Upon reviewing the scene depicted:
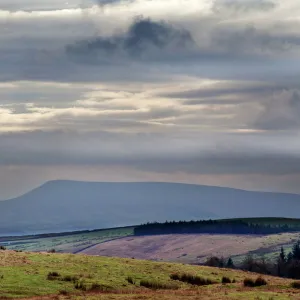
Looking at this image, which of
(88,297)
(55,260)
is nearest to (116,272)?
(55,260)

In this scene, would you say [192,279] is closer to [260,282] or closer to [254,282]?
[254,282]

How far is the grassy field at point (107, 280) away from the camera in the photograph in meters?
66.2

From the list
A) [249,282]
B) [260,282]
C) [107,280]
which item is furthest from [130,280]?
[260,282]

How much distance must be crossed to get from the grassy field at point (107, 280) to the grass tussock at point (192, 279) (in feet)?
2.31

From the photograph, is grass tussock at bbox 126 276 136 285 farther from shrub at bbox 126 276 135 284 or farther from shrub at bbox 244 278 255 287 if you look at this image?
shrub at bbox 244 278 255 287

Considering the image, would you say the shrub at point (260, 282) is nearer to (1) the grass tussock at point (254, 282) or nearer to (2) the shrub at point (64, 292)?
(1) the grass tussock at point (254, 282)

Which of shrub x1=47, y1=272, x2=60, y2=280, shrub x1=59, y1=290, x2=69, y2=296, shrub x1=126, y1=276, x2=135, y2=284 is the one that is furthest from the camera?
shrub x1=126, y1=276, x2=135, y2=284

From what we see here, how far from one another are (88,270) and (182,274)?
9.54 m

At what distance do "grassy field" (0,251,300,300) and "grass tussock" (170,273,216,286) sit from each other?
0.70 m

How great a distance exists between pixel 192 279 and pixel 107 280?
32.1 ft

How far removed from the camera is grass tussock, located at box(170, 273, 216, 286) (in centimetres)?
8206

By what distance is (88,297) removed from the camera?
62.4m

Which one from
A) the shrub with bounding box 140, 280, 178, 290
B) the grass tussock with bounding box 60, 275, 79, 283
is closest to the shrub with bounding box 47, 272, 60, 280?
the grass tussock with bounding box 60, 275, 79, 283

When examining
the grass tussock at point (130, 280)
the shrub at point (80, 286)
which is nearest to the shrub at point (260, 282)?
the grass tussock at point (130, 280)
